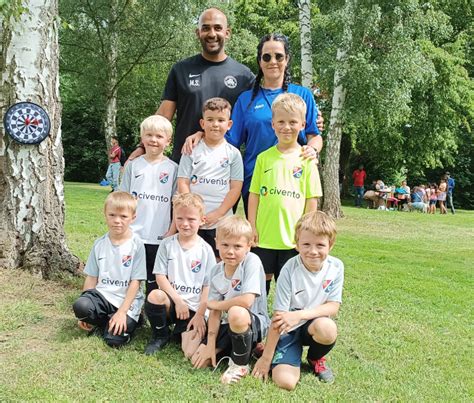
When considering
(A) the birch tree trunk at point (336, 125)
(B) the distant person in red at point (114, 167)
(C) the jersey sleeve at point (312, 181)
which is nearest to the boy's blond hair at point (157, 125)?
(C) the jersey sleeve at point (312, 181)

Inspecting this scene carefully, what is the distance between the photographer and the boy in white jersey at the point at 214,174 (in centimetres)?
397

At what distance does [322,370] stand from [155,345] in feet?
3.77

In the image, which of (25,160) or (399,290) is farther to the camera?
(399,290)

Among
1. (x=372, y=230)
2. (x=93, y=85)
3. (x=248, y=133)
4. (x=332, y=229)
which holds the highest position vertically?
(x=93, y=85)

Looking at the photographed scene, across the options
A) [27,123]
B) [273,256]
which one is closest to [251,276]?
[273,256]

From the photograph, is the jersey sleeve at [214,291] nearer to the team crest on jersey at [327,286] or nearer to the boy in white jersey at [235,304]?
the boy in white jersey at [235,304]

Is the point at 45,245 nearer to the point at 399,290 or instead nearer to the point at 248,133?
the point at 248,133

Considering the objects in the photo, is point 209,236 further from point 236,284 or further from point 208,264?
point 236,284

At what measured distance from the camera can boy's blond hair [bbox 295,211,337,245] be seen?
3412 mm

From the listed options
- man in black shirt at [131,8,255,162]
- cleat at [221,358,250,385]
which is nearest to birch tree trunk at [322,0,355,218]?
man in black shirt at [131,8,255,162]

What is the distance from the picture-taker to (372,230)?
12312mm

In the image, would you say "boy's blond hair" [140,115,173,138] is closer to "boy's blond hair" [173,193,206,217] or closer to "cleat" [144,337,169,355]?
"boy's blond hair" [173,193,206,217]

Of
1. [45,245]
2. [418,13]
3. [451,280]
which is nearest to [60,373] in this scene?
[45,245]

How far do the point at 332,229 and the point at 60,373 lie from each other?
1.90 metres
